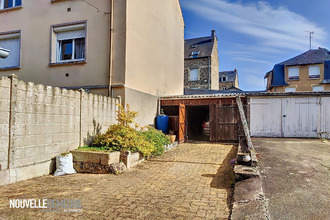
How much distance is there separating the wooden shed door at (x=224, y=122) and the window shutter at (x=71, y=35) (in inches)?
275

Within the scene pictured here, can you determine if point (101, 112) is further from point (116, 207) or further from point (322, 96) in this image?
point (322, 96)

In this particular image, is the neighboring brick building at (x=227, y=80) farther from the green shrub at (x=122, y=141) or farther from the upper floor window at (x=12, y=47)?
the upper floor window at (x=12, y=47)

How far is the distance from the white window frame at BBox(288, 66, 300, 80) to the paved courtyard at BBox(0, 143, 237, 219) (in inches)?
883

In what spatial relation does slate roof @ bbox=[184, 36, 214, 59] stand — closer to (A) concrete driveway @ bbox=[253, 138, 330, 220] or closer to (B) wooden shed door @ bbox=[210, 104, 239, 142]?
(B) wooden shed door @ bbox=[210, 104, 239, 142]

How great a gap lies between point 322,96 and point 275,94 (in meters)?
2.11

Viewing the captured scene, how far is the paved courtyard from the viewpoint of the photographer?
297 centimetres

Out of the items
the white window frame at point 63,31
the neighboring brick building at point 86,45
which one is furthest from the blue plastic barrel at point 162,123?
the white window frame at point 63,31

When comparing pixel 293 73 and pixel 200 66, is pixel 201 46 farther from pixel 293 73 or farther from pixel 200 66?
pixel 293 73

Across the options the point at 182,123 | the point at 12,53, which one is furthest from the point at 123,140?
the point at 12,53

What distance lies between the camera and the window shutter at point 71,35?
27.8 ft

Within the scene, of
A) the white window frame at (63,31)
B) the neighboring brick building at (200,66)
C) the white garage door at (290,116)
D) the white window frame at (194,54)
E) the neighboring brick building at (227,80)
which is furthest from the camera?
the neighboring brick building at (227,80)

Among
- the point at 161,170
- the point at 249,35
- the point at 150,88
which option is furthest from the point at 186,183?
the point at 249,35

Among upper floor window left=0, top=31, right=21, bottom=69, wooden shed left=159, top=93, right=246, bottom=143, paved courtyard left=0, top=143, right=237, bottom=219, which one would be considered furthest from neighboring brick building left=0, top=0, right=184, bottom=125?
paved courtyard left=0, top=143, right=237, bottom=219

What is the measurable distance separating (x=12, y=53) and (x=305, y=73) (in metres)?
26.3
